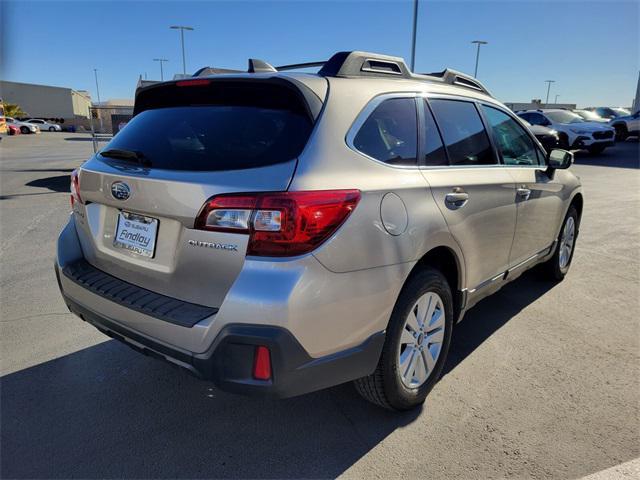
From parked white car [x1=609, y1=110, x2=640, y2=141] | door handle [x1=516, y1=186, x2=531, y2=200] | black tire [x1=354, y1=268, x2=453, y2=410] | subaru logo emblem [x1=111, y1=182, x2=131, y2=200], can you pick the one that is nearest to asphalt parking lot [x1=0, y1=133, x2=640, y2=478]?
black tire [x1=354, y1=268, x2=453, y2=410]

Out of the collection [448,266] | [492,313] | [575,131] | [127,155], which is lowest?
[492,313]

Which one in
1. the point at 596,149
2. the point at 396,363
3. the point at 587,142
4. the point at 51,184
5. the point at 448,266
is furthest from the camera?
the point at 596,149

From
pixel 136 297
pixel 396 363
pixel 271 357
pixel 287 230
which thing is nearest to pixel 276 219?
pixel 287 230

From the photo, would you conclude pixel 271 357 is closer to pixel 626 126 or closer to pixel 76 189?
pixel 76 189

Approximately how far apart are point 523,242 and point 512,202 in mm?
505

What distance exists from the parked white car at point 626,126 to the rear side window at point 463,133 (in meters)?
27.3

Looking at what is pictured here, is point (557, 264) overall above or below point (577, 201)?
below

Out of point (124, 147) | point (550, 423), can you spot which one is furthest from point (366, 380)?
point (124, 147)

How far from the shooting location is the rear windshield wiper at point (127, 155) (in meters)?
2.34

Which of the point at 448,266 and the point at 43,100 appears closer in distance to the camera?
the point at 448,266

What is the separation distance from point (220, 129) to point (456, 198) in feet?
4.51

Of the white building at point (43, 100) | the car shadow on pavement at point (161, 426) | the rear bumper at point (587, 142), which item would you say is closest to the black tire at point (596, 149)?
the rear bumper at point (587, 142)

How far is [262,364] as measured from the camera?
1.91 metres

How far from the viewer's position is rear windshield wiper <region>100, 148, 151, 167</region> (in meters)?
2.34
